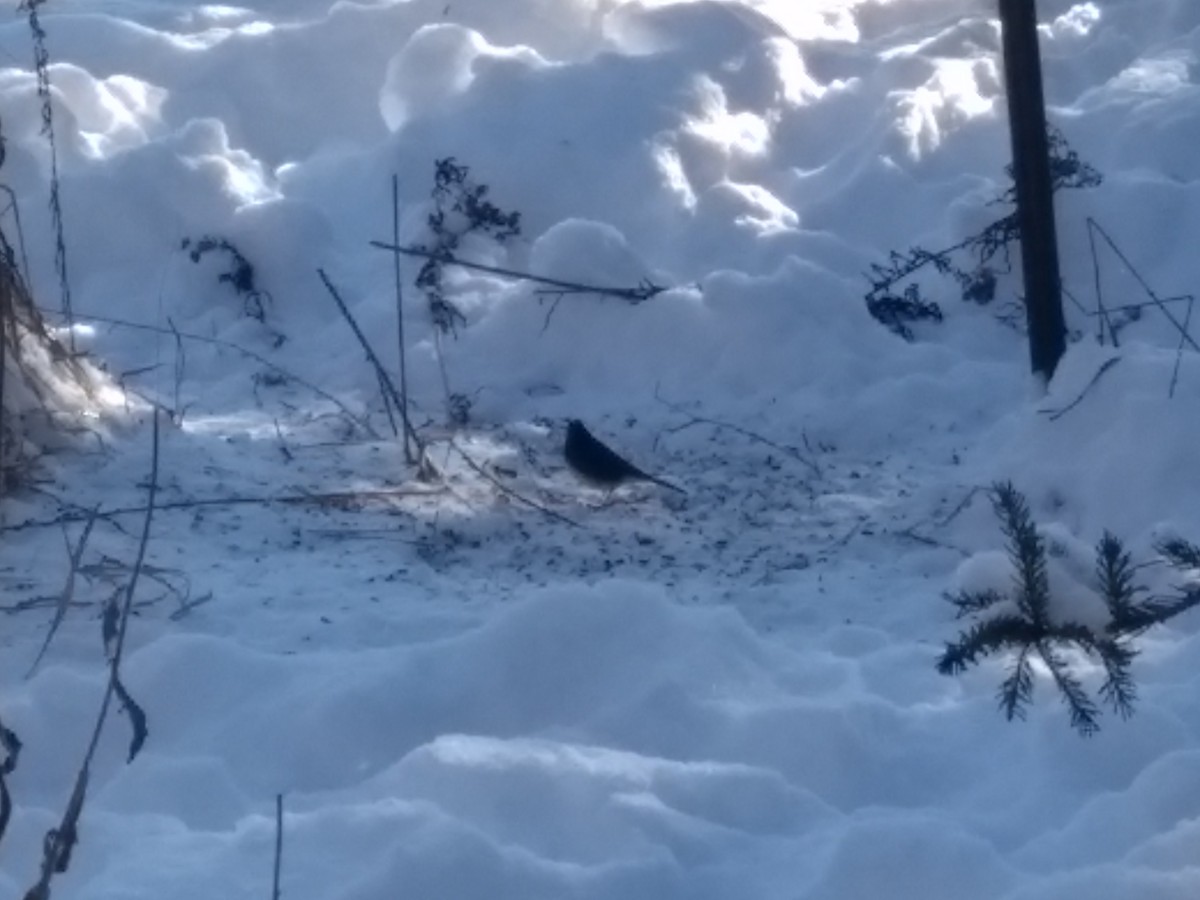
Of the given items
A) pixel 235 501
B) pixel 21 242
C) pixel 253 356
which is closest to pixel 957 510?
pixel 235 501

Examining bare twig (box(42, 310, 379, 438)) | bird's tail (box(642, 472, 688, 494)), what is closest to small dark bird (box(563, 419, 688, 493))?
bird's tail (box(642, 472, 688, 494))

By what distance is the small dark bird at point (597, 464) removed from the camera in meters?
5.62

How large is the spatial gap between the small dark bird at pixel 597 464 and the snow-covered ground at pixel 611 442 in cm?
7

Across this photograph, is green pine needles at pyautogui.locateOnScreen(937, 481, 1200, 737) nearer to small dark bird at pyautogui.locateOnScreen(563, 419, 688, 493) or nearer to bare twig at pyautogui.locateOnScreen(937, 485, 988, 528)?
bare twig at pyautogui.locateOnScreen(937, 485, 988, 528)

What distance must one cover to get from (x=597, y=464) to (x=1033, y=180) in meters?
1.50

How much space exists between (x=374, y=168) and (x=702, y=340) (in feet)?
6.35

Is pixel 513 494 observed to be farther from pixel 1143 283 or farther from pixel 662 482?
pixel 1143 283

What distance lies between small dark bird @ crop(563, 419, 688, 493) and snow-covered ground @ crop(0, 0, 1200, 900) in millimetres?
71

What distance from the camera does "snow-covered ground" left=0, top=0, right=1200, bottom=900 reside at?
135 inches

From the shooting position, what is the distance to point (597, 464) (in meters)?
5.65

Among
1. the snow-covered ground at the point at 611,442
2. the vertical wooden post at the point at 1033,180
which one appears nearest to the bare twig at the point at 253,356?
the snow-covered ground at the point at 611,442

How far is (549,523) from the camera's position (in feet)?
A: 17.5

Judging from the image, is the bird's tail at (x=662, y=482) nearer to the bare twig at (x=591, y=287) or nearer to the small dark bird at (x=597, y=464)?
the small dark bird at (x=597, y=464)

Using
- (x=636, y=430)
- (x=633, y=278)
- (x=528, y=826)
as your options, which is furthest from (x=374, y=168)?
(x=528, y=826)
